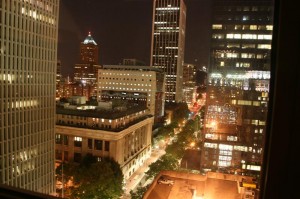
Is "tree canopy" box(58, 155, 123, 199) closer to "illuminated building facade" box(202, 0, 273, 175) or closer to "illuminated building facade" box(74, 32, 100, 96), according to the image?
"illuminated building facade" box(202, 0, 273, 175)

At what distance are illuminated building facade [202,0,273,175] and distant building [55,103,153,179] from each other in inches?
130

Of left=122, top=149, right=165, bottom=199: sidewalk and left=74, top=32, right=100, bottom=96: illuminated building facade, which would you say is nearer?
left=122, top=149, right=165, bottom=199: sidewalk

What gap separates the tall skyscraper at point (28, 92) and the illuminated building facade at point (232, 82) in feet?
21.3

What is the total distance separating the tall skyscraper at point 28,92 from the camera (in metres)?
7.70

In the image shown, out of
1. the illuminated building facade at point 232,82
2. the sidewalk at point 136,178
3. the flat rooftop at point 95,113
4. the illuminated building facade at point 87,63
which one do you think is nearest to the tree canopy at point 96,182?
the sidewalk at point 136,178

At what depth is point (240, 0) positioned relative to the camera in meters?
12.5

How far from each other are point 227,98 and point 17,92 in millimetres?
8368

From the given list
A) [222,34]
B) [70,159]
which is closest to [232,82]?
[222,34]

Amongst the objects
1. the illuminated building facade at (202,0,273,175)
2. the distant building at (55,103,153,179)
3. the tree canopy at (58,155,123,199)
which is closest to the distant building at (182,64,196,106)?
the illuminated building facade at (202,0,273,175)

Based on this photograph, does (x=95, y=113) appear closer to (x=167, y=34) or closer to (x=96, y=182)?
(x=96, y=182)

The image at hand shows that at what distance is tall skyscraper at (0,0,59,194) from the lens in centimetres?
770

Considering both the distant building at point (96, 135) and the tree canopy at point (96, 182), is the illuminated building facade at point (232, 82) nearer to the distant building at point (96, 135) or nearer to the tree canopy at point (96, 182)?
the distant building at point (96, 135)

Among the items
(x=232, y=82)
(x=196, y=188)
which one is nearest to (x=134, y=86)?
(x=232, y=82)

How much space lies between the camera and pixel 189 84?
44250mm
